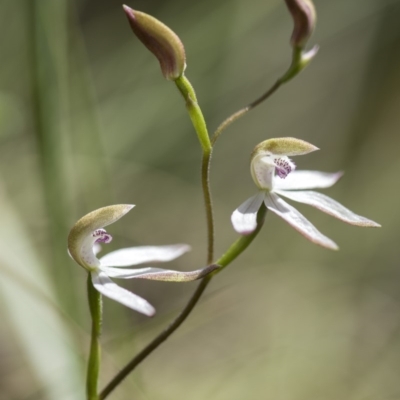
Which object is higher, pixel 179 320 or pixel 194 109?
pixel 194 109

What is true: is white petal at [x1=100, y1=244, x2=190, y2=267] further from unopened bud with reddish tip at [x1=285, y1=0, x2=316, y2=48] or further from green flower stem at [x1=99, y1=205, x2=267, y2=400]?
unopened bud with reddish tip at [x1=285, y1=0, x2=316, y2=48]

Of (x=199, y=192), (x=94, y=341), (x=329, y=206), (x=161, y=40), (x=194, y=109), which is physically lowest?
(x=199, y=192)

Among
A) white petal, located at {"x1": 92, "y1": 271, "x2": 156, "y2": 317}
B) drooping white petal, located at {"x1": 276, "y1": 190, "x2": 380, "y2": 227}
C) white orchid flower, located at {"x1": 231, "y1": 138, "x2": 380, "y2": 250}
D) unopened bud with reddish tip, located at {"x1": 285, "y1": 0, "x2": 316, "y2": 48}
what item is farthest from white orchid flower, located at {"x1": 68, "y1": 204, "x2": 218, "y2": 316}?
unopened bud with reddish tip, located at {"x1": 285, "y1": 0, "x2": 316, "y2": 48}

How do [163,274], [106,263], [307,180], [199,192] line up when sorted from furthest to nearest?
[199,192] → [307,180] → [106,263] → [163,274]

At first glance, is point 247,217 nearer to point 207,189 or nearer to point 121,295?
point 207,189

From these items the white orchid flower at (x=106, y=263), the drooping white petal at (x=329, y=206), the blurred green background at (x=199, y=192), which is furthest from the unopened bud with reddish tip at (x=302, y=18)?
the blurred green background at (x=199, y=192)

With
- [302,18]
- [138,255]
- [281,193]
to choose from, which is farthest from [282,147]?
[138,255]
